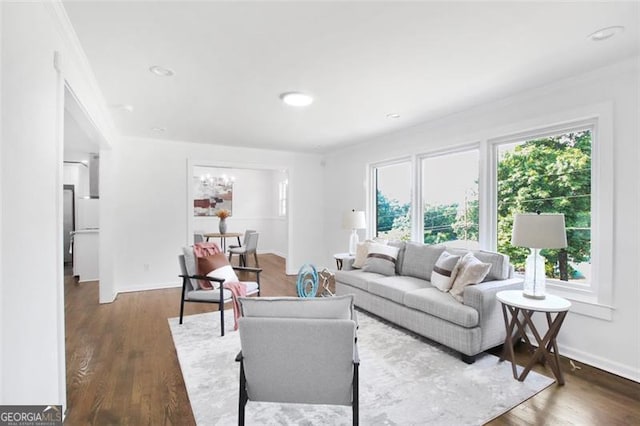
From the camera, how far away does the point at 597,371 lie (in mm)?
2652

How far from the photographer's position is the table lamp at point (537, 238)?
2.51m

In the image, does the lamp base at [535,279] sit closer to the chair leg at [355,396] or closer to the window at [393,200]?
the chair leg at [355,396]

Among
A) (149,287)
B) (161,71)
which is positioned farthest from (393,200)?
(149,287)

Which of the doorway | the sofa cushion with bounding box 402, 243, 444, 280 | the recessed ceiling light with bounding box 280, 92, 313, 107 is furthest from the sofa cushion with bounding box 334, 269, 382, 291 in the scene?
the doorway

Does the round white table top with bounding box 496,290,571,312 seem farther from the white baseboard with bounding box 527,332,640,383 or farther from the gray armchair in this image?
the gray armchair

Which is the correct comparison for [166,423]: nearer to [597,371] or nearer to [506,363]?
[506,363]

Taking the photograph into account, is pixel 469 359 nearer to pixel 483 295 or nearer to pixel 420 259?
pixel 483 295


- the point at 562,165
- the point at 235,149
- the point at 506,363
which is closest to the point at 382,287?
the point at 506,363

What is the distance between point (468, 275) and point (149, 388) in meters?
2.88

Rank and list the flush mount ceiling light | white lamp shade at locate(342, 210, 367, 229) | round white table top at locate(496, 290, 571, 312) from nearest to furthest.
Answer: round white table top at locate(496, 290, 571, 312) → the flush mount ceiling light → white lamp shade at locate(342, 210, 367, 229)

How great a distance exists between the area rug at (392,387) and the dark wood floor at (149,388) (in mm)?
110

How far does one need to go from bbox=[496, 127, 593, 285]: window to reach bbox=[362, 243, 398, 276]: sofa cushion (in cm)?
125

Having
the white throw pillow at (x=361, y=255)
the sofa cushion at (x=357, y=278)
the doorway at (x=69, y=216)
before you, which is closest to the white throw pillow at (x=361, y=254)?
the white throw pillow at (x=361, y=255)

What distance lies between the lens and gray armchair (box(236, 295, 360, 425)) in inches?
64.3
